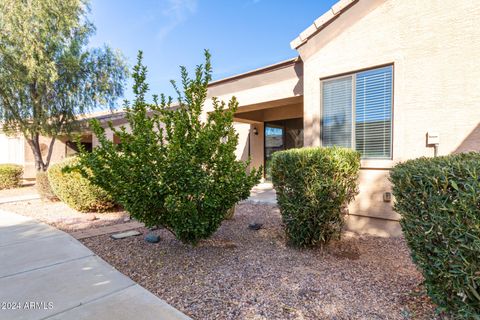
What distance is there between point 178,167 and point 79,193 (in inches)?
197

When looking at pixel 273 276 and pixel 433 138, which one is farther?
pixel 433 138

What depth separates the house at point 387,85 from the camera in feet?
15.2

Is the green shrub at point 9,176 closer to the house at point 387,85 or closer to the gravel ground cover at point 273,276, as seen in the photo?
the gravel ground cover at point 273,276

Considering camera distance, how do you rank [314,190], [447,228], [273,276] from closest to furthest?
1. [447,228]
2. [273,276]
3. [314,190]

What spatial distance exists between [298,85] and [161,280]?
581 centimetres

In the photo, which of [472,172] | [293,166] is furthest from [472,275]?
[293,166]

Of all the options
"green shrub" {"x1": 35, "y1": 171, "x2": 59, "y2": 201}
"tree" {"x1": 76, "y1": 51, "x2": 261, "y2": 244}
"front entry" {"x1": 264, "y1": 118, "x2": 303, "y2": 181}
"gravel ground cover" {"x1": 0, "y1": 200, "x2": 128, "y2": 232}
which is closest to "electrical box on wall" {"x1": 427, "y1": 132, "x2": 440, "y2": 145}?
"tree" {"x1": 76, "y1": 51, "x2": 261, "y2": 244}

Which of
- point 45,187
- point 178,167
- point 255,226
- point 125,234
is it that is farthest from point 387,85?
point 45,187

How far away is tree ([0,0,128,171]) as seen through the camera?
10.7m

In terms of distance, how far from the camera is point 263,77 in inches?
310

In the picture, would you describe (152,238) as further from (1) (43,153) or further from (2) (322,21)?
(1) (43,153)

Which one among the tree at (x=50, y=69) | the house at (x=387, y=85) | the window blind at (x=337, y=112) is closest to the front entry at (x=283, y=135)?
the house at (x=387, y=85)

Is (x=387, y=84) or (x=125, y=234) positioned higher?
(x=387, y=84)

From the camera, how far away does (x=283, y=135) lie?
12.5 m
